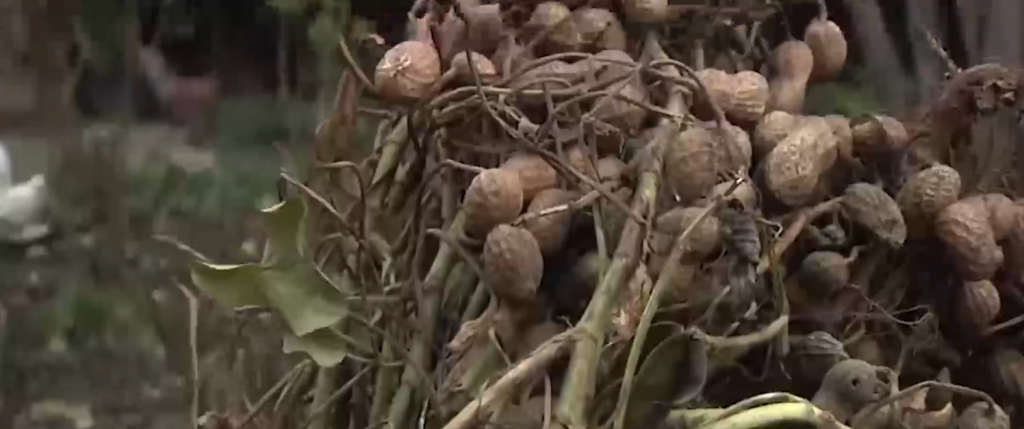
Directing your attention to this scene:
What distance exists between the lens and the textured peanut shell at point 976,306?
382mm

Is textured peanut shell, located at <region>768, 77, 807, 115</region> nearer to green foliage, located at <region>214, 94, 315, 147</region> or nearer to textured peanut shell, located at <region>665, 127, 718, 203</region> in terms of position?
textured peanut shell, located at <region>665, 127, 718, 203</region>

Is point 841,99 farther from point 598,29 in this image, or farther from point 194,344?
point 194,344

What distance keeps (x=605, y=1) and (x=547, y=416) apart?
0.17 metres

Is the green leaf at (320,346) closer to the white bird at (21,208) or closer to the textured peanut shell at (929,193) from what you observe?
the textured peanut shell at (929,193)

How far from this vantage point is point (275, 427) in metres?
0.40

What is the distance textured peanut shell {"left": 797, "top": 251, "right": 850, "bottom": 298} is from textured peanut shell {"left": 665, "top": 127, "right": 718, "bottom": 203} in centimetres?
5

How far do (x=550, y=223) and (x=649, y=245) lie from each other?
3 centimetres

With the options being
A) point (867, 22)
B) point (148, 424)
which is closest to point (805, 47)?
point (867, 22)

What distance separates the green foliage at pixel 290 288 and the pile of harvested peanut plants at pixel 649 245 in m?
0.02

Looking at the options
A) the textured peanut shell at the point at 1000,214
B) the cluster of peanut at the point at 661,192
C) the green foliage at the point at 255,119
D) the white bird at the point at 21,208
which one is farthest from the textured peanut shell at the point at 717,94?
the white bird at the point at 21,208

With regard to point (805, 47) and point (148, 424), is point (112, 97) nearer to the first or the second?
point (148, 424)

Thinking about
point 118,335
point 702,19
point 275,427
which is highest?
point 702,19

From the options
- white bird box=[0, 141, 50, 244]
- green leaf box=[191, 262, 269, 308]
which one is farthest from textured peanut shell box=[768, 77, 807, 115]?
white bird box=[0, 141, 50, 244]

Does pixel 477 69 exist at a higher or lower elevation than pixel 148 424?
higher
